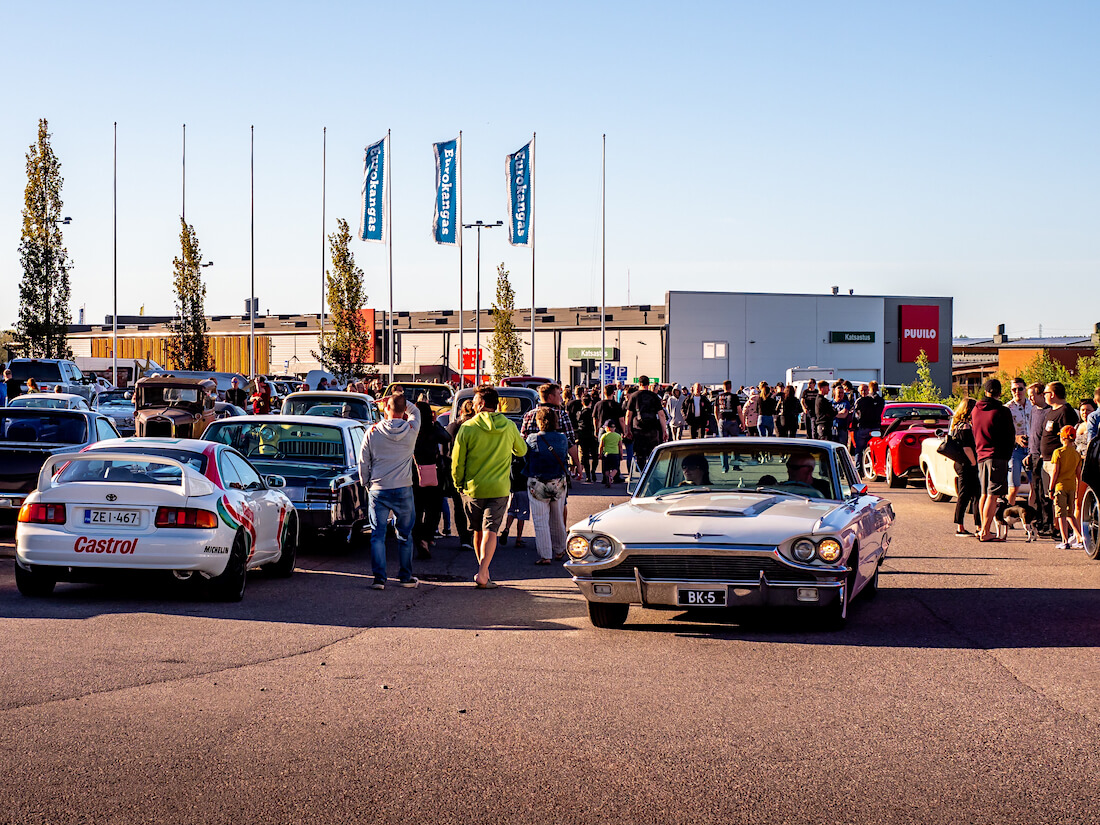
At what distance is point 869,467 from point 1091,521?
13.6m

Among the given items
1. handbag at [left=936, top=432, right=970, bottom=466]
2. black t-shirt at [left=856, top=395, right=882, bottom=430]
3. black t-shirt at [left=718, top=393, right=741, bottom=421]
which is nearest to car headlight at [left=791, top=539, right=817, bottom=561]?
handbag at [left=936, top=432, right=970, bottom=466]

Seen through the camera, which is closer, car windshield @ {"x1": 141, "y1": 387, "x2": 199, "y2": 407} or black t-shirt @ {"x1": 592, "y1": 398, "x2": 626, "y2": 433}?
black t-shirt @ {"x1": 592, "y1": 398, "x2": 626, "y2": 433}

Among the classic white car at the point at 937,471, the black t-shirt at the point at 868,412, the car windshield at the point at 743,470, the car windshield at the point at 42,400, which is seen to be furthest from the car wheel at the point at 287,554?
the car windshield at the point at 42,400

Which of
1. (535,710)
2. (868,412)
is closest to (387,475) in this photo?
(535,710)

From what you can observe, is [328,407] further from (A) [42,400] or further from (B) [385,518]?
(A) [42,400]

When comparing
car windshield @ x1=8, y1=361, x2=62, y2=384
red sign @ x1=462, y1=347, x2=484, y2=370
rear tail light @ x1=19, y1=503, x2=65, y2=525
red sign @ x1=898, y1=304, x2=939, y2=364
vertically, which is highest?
red sign @ x1=898, y1=304, x2=939, y2=364

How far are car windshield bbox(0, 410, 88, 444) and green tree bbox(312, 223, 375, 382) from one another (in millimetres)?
32158

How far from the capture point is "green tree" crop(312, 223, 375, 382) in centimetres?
4866

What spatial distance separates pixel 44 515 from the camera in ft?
35.5

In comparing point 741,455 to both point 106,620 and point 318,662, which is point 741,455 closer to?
point 318,662

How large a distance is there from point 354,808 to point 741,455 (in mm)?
6119

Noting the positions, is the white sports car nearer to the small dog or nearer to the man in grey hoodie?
the man in grey hoodie

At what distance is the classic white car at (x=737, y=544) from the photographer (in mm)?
8984

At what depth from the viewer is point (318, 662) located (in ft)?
27.7
